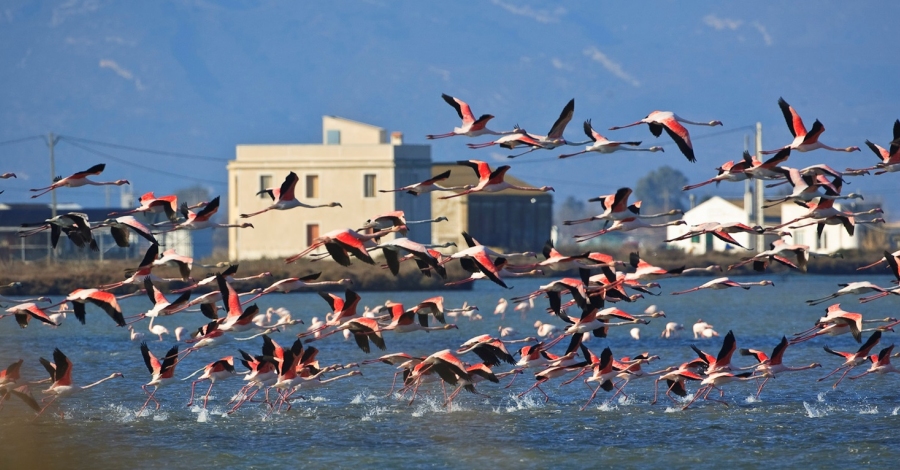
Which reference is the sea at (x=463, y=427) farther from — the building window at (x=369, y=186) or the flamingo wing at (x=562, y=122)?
the building window at (x=369, y=186)

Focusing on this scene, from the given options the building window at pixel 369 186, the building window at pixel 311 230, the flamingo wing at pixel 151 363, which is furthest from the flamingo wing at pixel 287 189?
the building window at pixel 311 230

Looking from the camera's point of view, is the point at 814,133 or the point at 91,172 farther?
the point at 814,133

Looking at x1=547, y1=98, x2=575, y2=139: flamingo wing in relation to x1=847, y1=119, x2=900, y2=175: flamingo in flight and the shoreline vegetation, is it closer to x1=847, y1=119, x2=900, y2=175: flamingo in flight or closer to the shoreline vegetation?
x1=847, y1=119, x2=900, y2=175: flamingo in flight

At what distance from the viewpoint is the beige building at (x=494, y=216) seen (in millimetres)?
83694

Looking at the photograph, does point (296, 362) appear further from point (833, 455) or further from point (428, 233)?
point (428, 233)

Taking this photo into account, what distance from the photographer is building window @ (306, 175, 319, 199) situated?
76.0 metres

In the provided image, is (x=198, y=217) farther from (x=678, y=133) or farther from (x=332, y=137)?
(x=332, y=137)

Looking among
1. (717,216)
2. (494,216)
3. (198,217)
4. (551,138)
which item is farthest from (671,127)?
(717,216)

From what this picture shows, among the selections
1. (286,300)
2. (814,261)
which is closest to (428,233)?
(286,300)

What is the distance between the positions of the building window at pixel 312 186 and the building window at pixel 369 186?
8.75ft

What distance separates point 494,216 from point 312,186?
48.2ft

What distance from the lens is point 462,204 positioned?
8400 cm

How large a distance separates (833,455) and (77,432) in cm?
1125

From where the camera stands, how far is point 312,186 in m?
76.2
